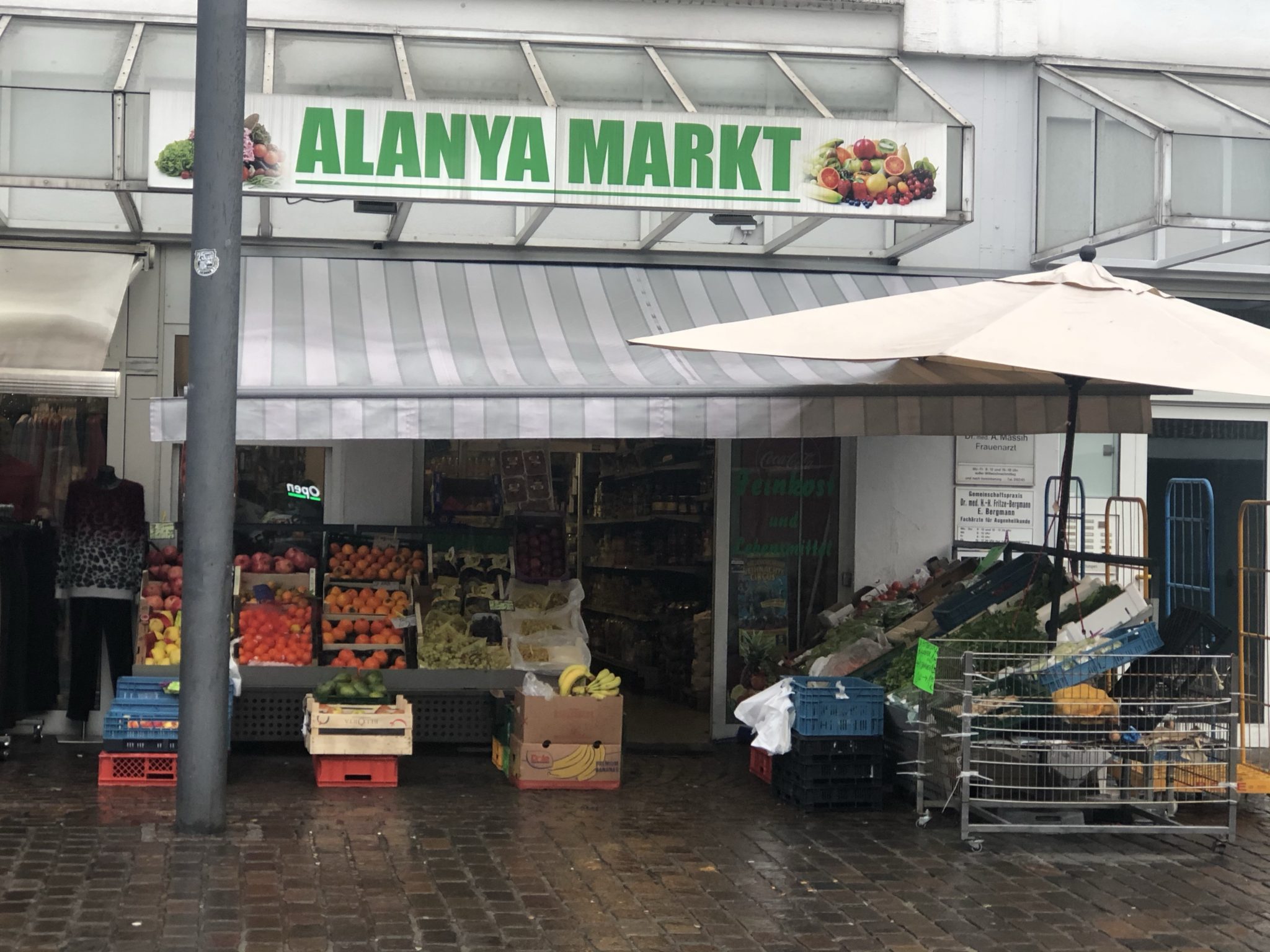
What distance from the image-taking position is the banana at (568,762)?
29.1ft

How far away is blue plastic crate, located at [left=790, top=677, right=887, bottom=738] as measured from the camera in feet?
27.6

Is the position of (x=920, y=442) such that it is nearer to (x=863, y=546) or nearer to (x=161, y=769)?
(x=863, y=546)

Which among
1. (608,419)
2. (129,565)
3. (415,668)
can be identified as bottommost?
(415,668)

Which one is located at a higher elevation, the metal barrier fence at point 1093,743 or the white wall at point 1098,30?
the white wall at point 1098,30

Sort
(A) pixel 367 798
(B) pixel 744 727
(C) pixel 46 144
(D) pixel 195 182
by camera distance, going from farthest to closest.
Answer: (B) pixel 744 727 → (C) pixel 46 144 → (A) pixel 367 798 → (D) pixel 195 182

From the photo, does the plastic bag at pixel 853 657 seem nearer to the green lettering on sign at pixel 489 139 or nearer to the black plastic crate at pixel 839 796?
the black plastic crate at pixel 839 796

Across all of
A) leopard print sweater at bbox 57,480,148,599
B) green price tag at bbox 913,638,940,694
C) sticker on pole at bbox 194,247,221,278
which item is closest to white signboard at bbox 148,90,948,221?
sticker on pole at bbox 194,247,221,278

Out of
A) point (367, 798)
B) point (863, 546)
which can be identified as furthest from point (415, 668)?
point (863, 546)

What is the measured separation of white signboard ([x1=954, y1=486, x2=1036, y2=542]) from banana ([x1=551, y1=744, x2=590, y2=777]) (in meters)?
3.89

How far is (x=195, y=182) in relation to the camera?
7254 millimetres

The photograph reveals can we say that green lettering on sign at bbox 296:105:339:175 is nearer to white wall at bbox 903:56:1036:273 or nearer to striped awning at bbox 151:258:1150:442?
striped awning at bbox 151:258:1150:442

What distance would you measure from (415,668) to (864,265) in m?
4.66

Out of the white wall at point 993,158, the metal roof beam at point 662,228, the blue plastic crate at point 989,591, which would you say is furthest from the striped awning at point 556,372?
the blue plastic crate at point 989,591

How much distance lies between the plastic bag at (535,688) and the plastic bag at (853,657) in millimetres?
1763
